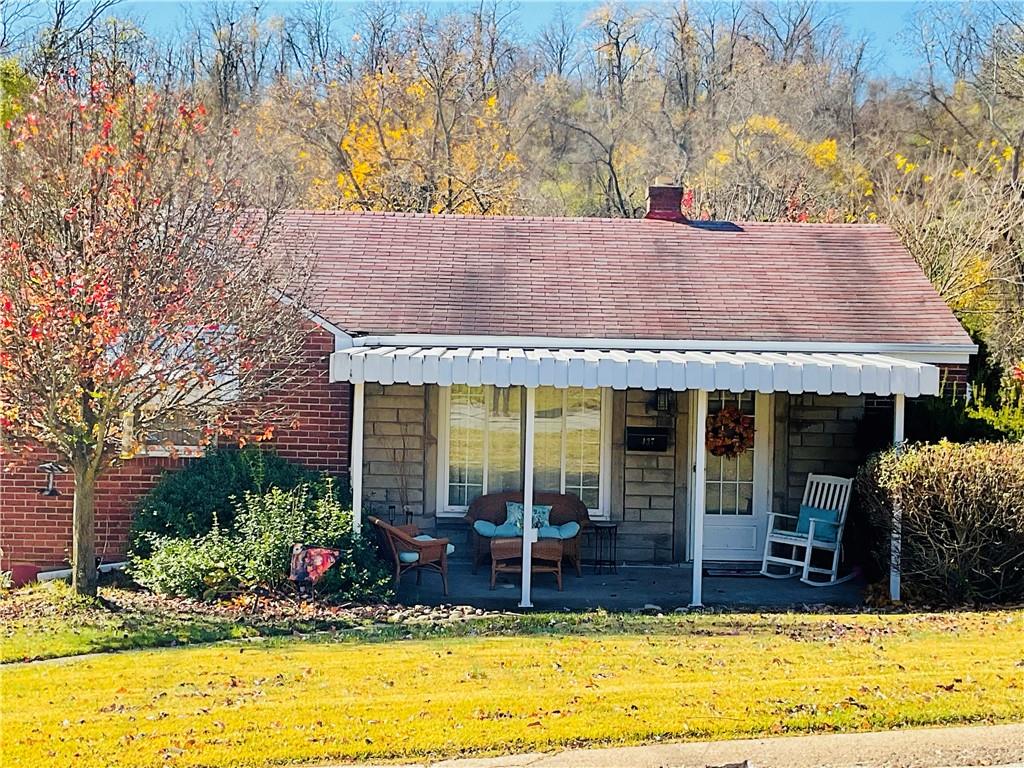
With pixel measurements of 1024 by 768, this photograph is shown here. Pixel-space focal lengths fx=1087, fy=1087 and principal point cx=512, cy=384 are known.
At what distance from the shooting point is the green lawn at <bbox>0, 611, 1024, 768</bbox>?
6238mm

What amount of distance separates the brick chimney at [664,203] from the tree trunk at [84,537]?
947cm

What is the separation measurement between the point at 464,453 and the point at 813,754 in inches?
319

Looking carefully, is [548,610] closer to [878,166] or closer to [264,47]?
[878,166]

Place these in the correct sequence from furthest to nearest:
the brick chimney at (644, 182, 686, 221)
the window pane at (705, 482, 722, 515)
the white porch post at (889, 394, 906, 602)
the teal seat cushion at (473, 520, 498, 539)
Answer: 1. the brick chimney at (644, 182, 686, 221)
2. the window pane at (705, 482, 722, 515)
3. the teal seat cushion at (473, 520, 498, 539)
4. the white porch post at (889, 394, 906, 602)

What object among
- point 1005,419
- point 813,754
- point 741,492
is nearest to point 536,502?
point 741,492

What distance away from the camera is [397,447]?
1360 cm

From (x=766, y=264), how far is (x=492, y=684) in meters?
9.50

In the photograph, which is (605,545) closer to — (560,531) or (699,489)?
(560,531)

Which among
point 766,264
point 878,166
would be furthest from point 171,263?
point 878,166

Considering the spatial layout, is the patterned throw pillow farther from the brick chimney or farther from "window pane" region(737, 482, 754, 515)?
the brick chimney

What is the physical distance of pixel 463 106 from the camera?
35531 mm

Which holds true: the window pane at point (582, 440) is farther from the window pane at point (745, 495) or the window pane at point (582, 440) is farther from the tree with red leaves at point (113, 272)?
the tree with red leaves at point (113, 272)

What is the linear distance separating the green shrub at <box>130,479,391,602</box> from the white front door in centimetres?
466

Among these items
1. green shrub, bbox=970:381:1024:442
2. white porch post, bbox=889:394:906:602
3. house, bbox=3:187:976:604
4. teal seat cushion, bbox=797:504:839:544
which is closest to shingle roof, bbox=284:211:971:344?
house, bbox=3:187:976:604
